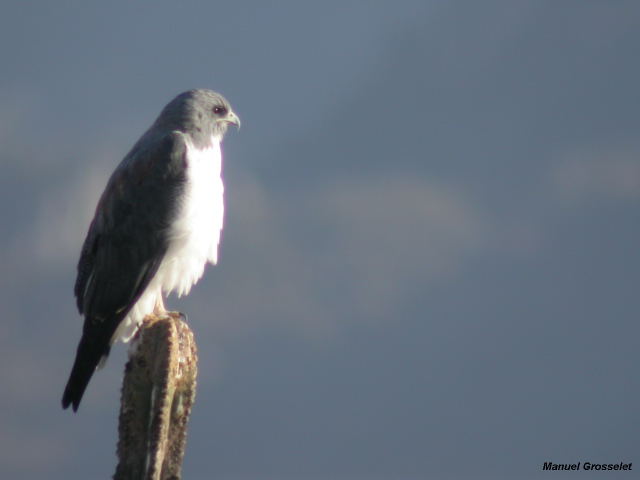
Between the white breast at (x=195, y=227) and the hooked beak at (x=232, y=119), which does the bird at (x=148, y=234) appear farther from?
the hooked beak at (x=232, y=119)

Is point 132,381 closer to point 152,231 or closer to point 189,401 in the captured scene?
point 189,401

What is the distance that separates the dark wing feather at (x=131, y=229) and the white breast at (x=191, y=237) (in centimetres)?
9

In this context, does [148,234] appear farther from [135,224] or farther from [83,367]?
[83,367]

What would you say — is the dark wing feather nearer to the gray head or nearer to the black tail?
the black tail

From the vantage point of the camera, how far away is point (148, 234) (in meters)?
9.36

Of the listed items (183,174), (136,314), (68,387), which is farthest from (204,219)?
(68,387)

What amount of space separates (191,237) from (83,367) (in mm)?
1569

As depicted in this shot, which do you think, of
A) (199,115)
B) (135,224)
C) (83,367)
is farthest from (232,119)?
(83,367)

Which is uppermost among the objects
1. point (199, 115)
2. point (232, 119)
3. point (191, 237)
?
point (232, 119)

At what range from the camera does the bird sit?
907cm

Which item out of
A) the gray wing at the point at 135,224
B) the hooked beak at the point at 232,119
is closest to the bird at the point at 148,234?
the gray wing at the point at 135,224

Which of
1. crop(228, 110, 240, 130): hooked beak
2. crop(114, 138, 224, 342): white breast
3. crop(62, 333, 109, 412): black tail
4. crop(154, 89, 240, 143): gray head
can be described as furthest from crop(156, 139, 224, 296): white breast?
crop(62, 333, 109, 412): black tail

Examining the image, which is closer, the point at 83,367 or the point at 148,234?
the point at 83,367

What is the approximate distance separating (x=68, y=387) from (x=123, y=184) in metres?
2.01
